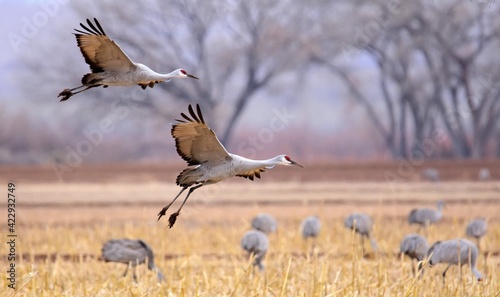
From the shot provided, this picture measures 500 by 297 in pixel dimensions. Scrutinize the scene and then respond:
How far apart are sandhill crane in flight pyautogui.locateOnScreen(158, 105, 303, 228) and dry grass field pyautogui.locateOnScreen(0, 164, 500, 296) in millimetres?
1864

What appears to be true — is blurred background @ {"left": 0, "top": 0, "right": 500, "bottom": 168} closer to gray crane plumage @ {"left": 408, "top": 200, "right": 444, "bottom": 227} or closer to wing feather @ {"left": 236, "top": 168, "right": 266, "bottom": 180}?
gray crane plumage @ {"left": 408, "top": 200, "right": 444, "bottom": 227}

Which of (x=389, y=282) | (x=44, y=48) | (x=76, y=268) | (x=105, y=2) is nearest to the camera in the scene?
(x=389, y=282)

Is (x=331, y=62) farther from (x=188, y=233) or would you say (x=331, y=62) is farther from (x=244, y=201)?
(x=188, y=233)

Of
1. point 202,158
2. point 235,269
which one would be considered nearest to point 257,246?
point 235,269

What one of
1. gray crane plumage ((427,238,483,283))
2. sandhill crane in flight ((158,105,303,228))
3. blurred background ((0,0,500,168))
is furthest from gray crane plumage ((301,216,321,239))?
blurred background ((0,0,500,168))

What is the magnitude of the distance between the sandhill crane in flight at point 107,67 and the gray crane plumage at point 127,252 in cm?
353

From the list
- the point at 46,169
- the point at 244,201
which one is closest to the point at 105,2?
the point at 46,169

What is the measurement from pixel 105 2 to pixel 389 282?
94.0ft

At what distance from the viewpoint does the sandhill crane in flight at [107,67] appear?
14.7 feet

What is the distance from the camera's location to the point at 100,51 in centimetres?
461

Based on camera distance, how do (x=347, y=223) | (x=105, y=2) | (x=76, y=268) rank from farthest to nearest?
1. (x=105, y=2)
2. (x=347, y=223)
3. (x=76, y=268)

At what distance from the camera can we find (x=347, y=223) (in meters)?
10.6

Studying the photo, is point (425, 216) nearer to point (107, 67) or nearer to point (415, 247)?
point (415, 247)

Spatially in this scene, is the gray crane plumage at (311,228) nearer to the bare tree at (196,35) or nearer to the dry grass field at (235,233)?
the dry grass field at (235,233)
